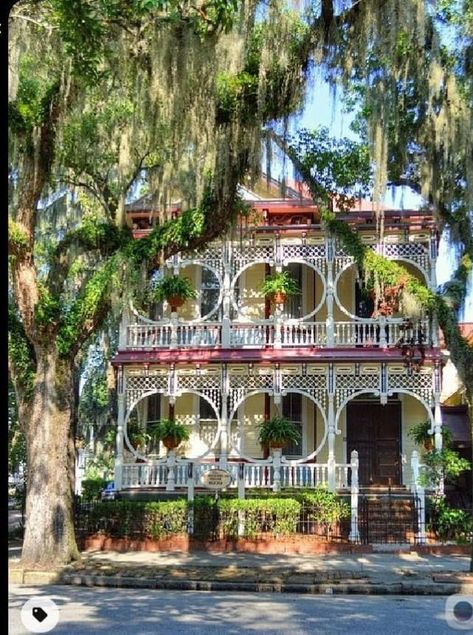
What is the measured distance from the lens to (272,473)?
65.4 feet

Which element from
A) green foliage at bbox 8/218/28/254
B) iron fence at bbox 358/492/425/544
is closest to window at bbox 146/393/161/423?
iron fence at bbox 358/492/425/544

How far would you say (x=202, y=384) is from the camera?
68.8ft

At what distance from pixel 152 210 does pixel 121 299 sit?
6.35 m

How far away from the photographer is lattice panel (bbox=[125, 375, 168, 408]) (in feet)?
69.2

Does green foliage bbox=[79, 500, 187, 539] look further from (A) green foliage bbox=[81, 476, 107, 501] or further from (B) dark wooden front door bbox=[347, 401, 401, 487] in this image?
(B) dark wooden front door bbox=[347, 401, 401, 487]

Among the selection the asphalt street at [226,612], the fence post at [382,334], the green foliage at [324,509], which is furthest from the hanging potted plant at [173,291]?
the asphalt street at [226,612]

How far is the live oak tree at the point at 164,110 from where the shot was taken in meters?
11.7

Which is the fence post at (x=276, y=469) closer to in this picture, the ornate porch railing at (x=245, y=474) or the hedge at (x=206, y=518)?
the ornate porch railing at (x=245, y=474)

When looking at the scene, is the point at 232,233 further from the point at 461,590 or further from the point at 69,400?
the point at 461,590

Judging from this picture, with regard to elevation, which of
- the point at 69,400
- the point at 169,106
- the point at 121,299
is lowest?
the point at 69,400

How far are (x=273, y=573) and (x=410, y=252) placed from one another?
9962mm

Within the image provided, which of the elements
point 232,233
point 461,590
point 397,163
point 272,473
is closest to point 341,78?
point 232,233

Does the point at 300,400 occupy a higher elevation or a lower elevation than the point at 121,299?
lower

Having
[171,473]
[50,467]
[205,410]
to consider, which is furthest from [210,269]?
[50,467]
